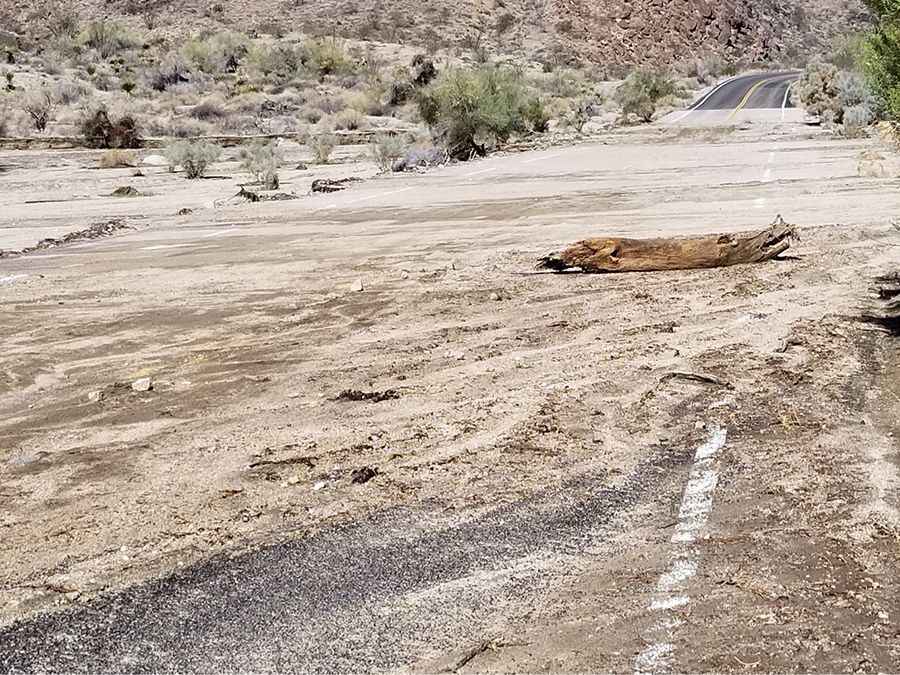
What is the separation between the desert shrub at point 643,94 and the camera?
190ft

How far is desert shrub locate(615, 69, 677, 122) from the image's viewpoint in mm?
57950

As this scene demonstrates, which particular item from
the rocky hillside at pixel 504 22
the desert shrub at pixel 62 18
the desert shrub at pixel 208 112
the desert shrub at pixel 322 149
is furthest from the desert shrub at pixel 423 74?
the desert shrub at pixel 62 18

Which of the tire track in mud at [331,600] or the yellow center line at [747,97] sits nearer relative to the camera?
the tire track in mud at [331,600]

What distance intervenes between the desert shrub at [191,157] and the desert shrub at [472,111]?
8.47 m

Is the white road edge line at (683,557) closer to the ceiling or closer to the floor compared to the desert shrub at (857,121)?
closer to the floor

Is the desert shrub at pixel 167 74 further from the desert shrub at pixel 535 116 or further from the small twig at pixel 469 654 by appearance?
the small twig at pixel 469 654

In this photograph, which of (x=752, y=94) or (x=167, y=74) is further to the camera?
(x=752, y=94)

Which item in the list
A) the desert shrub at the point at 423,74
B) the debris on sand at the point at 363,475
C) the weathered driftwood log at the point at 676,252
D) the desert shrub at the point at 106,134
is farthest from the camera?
the desert shrub at the point at 423,74

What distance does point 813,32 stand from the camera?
427 ft

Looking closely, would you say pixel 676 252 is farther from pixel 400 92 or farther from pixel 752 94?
pixel 752 94

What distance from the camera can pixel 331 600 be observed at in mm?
4730

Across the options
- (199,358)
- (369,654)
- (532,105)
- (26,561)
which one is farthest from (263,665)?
(532,105)

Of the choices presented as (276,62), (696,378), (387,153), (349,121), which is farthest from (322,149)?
(276,62)

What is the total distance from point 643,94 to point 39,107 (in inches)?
1296
